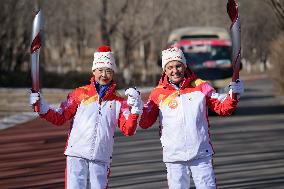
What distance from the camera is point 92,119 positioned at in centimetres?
643

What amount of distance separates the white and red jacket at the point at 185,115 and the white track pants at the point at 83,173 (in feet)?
1.72

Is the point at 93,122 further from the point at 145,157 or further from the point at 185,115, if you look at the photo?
the point at 145,157

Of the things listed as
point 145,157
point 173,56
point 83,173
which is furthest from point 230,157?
point 83,173

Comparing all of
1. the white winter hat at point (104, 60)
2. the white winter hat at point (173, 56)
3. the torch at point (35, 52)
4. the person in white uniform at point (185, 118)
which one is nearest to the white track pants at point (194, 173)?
the person in white uniform at point (185, 118)

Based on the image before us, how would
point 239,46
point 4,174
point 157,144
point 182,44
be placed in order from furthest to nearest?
point 182,44 → point 157,144 → point 4,174 → point 239,46

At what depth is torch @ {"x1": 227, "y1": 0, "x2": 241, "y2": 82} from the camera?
6055mm

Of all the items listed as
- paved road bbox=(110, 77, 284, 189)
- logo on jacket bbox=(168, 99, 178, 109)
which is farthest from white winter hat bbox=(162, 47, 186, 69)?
paved road bbox=(110, 77, 284, 189)

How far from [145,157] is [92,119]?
6448 mm

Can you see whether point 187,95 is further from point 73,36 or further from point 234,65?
point 73,36

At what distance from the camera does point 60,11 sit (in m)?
62.8

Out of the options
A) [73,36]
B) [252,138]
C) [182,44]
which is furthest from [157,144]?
[73,36]

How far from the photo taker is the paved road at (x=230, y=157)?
32.9 ft

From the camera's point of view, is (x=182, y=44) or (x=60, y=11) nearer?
(x=182, y=44)

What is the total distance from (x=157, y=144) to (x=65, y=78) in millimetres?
30994
